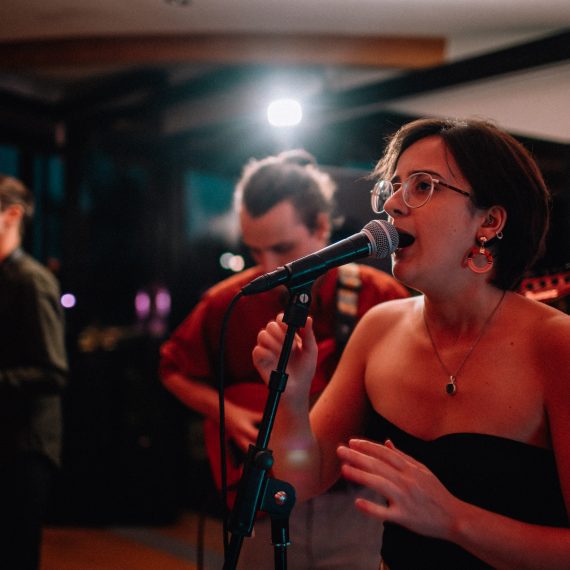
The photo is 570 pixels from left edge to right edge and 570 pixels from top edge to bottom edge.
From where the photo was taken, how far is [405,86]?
400 cm

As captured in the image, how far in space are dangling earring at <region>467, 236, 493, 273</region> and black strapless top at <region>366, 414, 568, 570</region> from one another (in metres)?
0.32

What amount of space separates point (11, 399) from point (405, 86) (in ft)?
9.27

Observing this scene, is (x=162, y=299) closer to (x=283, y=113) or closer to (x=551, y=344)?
(x=283, y=113)

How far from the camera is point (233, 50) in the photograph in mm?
4277

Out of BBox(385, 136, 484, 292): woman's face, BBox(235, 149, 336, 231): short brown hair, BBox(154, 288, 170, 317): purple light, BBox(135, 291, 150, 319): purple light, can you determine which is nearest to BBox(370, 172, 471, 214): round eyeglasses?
BBox(385, 136, 484, 292): woman's face

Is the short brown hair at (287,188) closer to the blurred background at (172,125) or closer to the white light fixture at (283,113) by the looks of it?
the blurred background at (172,125)

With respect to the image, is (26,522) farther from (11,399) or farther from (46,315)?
(46,315)

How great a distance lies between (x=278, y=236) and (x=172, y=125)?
12.6 ft

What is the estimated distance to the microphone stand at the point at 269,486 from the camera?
43.9 inches

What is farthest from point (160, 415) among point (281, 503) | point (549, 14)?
point (281, 503)

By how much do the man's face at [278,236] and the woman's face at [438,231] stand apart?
0.76 m

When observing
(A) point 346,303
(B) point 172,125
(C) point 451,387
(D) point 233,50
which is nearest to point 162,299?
(B) point 172,125

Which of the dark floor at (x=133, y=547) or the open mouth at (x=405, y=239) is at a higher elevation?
the open mouth at (x=405, y=239)

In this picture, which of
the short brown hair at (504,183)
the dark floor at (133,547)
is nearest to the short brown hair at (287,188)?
the short brown hair at (504,183)
